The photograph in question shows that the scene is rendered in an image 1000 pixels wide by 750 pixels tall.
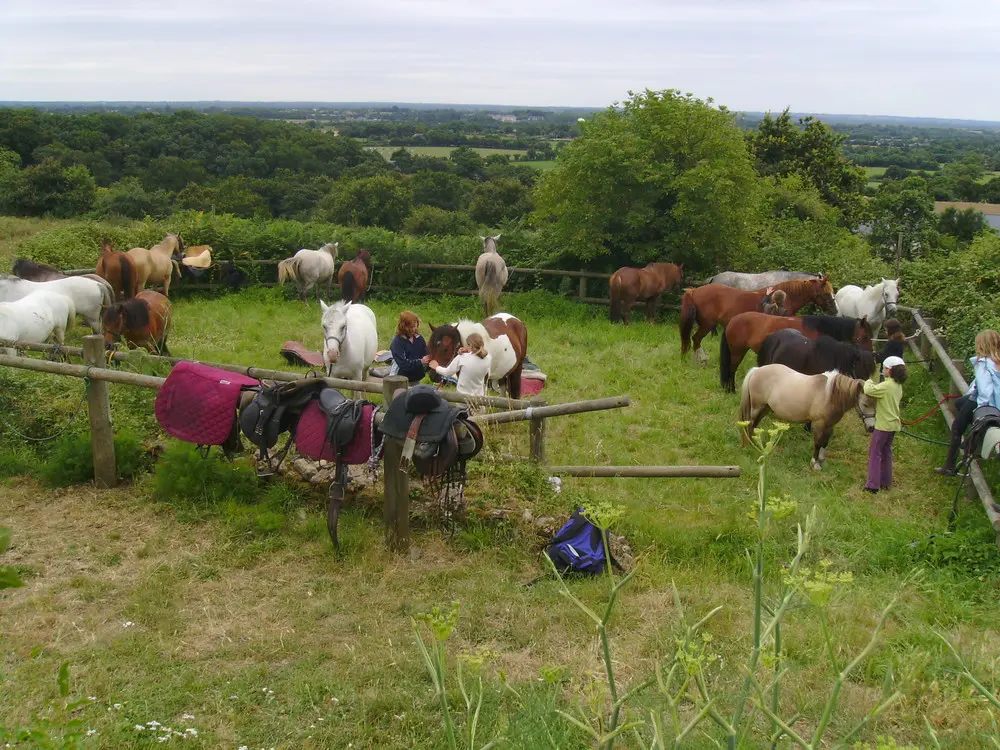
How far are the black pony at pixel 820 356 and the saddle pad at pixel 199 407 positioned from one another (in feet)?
17.9

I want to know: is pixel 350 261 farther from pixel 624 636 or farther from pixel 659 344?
pixel 624 636

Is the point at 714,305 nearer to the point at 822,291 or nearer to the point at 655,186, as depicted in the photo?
the point at 822,291

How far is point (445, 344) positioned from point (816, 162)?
21648 millimetres

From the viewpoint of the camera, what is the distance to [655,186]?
13547 millimetres

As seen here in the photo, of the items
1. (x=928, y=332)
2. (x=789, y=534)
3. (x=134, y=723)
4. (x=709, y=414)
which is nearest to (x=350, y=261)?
(x=709, y=414)

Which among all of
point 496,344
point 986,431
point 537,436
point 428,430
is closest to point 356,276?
point 496,344

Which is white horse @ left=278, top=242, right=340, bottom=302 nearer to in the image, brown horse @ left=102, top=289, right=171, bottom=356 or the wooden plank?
brown horse @ left=102, top=289, right=171, bottom=356

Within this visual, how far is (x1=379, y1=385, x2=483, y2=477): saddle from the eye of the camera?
4.79 m

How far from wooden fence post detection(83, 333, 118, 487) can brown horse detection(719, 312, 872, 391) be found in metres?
6.51

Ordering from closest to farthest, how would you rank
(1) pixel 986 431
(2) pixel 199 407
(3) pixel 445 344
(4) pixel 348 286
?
(2) pixel 199 407 < (1) pixel 986 431 < (3) pixel 445 344 < (4) pixel 348 286

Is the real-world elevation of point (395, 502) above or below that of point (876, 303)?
below

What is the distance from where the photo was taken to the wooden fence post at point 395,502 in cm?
499

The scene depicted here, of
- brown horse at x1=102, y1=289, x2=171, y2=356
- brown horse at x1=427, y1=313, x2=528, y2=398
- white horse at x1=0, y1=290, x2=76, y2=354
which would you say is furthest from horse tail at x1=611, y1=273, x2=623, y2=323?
white horse at x1=0, y1=290, x2=76, y2=354

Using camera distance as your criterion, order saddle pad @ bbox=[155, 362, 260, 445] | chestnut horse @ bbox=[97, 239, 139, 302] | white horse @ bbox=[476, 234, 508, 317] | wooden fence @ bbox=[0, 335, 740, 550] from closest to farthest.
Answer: wooden fence @ bbox=[0, 335, 740, 550] → saddle pad @ bbox=[155, 362, 260, 445] → chestnut horse @ bbox=[97, 239, 139, 302] → white horse @ bbox=[476, 234, 508, 317]
